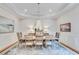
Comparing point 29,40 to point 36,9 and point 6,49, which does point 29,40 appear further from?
point 36,9

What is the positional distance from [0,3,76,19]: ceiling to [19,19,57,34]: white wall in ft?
0.41

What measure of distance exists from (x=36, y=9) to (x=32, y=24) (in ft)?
1.23

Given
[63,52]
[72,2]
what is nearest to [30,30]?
[63,52]

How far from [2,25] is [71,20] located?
170 centimetres

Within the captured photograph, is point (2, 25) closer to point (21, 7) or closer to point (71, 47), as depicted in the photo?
point (21, 7)

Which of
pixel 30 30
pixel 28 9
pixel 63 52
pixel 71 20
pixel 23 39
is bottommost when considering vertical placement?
pixel 63 52

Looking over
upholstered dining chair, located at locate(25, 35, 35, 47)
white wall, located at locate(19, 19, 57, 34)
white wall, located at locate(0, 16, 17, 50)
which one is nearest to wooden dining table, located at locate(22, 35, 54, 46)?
upholstered dining chair, located at locate(25, 35, 35, 47)

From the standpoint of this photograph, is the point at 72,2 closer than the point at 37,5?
Yes

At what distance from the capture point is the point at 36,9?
2.48 m

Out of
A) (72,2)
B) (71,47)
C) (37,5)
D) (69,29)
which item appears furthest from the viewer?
(69,29)

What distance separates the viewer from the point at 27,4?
2262 mm

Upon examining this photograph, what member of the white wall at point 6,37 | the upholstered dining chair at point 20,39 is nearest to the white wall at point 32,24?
the upholstered dining chair at point 20,39

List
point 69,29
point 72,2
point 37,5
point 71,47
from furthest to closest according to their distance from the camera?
1. point 69,29
2. point 71,47
3. point 37,5
4. point 72,2

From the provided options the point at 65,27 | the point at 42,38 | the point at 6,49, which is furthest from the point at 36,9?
the point at 6,49
